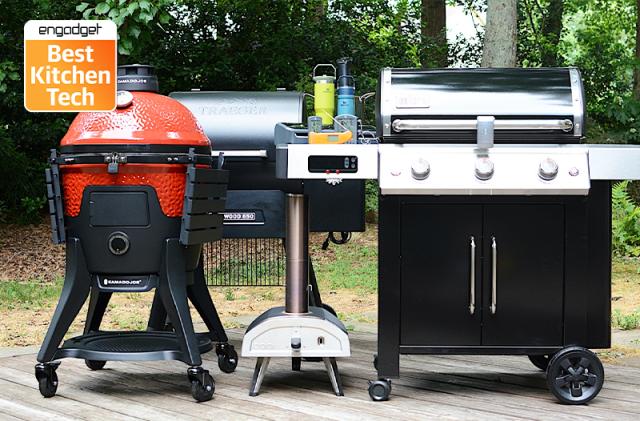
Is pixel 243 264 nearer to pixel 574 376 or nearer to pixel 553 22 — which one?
pixel 574 376

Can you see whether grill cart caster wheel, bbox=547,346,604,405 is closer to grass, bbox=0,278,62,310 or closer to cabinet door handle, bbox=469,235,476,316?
cabinet door handle, bbox=469,235,476,316

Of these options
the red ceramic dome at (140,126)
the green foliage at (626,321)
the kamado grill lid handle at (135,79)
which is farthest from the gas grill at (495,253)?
the green foliage at (626,321)

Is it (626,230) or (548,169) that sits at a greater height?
(548,169)

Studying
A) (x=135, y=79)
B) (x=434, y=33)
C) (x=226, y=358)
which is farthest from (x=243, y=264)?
(x=434, y=33)

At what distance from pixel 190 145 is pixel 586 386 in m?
1.70

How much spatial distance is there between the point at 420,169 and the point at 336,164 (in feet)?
0.97

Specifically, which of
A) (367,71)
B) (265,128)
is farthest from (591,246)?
(367,71)

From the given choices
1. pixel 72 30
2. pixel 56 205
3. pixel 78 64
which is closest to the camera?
pixel 56 205

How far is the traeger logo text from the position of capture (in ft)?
25.3

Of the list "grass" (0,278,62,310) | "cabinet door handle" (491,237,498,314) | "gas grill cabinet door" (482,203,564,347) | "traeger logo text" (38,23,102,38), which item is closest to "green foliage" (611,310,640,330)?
"gas grill cabinet door" (482,203,564,347)

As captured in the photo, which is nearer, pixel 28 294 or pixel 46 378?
pixel 46 378

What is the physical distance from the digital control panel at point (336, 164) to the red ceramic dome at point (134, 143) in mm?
551

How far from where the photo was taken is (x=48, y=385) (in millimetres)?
3785

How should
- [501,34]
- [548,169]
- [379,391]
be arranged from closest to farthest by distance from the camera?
[548,169], [379,391], [501,34]
